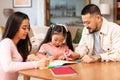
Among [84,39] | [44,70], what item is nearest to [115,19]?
[84,39]

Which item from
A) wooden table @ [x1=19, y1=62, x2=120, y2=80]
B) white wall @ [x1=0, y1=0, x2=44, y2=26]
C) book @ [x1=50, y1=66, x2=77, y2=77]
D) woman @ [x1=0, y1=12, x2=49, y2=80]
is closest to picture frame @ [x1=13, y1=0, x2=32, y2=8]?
white wall @ [x1=0, y1=0, x2=44, y2=26]

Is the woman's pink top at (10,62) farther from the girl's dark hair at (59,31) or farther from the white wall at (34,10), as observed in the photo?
the white wall at (34,10)

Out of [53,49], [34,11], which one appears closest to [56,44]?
[53,49]

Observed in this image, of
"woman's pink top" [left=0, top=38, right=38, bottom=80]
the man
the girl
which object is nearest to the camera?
"woman's pink top" [left=0, top=38, right=38, bottom=80]

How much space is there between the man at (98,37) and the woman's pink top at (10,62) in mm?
575

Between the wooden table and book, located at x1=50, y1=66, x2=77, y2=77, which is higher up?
book, located at x1=50, y1=66, x2=77, y2=77

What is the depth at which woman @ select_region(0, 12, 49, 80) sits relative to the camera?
5.73ft

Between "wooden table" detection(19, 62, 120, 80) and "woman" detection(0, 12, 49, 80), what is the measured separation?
76 mm

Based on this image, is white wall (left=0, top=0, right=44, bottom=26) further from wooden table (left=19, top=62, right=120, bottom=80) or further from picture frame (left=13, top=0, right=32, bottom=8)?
wooden table (left=19, top=62, right=120, bottom=80)

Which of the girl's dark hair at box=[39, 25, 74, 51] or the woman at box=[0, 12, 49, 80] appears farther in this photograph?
the girl's dark hair at box=[39, 25, 74, 51]

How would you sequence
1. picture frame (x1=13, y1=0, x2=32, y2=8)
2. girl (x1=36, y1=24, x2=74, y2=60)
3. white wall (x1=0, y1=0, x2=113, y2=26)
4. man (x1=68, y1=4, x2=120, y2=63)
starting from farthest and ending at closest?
picture frame (x1=13, y1=0, x2=32, y2=8), white wall (x1=0, y1=0, x2=113, y2=26), girl (x1=36, y1=24, x2=74, y2=60), man (x1=68, y1=4, x2=120, y2=63)

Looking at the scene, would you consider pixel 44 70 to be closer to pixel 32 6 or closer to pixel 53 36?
pixel 53 36

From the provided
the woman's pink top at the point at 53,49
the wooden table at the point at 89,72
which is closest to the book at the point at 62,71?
the wooden table at the point at 89,72

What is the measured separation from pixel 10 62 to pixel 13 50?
16 centimetres
